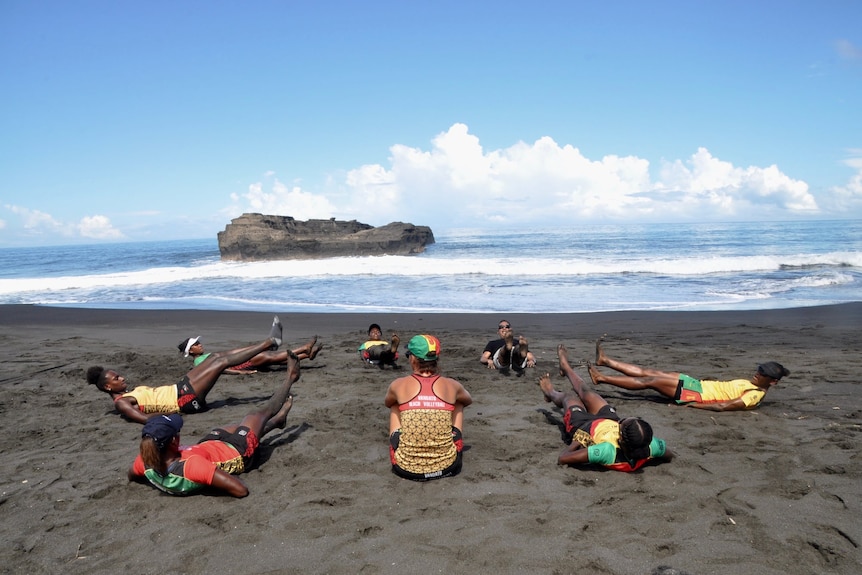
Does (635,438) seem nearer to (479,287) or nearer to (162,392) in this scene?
(162,392)

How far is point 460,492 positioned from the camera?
4.43m

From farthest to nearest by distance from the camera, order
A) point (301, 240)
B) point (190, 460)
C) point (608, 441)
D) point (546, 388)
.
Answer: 1. point (301, 240)
2. point (546, 388)
3. point (608, 441)
4. point (190, 460)

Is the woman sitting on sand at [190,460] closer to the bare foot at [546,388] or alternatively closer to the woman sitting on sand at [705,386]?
the bare foot at [546,388]

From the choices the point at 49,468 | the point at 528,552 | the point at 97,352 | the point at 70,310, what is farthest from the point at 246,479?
the point at 70,310

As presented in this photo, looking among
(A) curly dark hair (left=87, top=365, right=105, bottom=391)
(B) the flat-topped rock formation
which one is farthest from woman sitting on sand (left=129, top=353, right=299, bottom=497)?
(B) the flat-topped rock formation

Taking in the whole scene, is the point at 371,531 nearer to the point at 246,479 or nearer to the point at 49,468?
the point at 246,479

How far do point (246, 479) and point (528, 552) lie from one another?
8.21 feet

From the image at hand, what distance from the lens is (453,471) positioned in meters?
4.71

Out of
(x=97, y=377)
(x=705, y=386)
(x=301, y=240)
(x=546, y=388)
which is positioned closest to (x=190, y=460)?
(x=97, y=377)

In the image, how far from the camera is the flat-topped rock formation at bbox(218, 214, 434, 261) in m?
40.9

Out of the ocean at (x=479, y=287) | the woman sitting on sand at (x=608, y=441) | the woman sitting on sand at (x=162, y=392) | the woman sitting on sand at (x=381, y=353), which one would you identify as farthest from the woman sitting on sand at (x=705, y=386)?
the ocean at (x=479, y=287)

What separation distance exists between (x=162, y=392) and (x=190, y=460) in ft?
7.55

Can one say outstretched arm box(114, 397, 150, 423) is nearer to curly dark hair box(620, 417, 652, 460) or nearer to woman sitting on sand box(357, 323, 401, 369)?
woman sitting on sand box(357, 323, 401, 369)

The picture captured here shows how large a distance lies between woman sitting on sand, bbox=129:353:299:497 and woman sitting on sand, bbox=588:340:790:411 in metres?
3.83
